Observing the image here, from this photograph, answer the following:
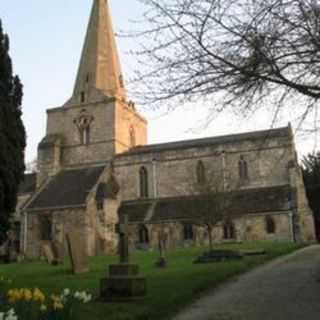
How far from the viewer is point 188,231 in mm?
39312

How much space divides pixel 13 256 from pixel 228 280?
28.0 m

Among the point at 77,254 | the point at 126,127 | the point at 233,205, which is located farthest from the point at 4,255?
the point at 77,254

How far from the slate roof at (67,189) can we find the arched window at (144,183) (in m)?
3.54

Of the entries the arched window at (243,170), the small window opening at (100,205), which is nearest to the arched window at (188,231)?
the arched window at (243,170)

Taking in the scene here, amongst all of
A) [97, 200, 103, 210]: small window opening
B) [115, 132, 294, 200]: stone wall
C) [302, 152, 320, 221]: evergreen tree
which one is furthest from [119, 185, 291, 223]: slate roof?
[302, 152, 320, 221]: evergreen tree

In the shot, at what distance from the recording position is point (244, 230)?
124 ft

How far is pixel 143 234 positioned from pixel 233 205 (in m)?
8.23

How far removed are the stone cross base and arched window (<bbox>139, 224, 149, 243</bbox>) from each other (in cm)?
2906

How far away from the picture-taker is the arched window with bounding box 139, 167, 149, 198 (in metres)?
44.2

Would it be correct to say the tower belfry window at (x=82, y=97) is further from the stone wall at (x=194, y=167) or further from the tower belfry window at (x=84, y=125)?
the stone wall at (x=194, y=167)

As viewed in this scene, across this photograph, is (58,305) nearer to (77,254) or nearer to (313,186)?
(77,254)

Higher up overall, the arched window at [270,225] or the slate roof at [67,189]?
the slate roof at [67,189]

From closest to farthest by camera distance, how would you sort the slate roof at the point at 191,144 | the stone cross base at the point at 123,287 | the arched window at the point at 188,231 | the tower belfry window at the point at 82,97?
the stone cross base at the point at 123,287, the arched window at the point at 188,231, the slate roof at the point at 191,144, the tower belfry window at the point at 82,97

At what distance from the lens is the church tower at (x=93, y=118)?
47.2 m
